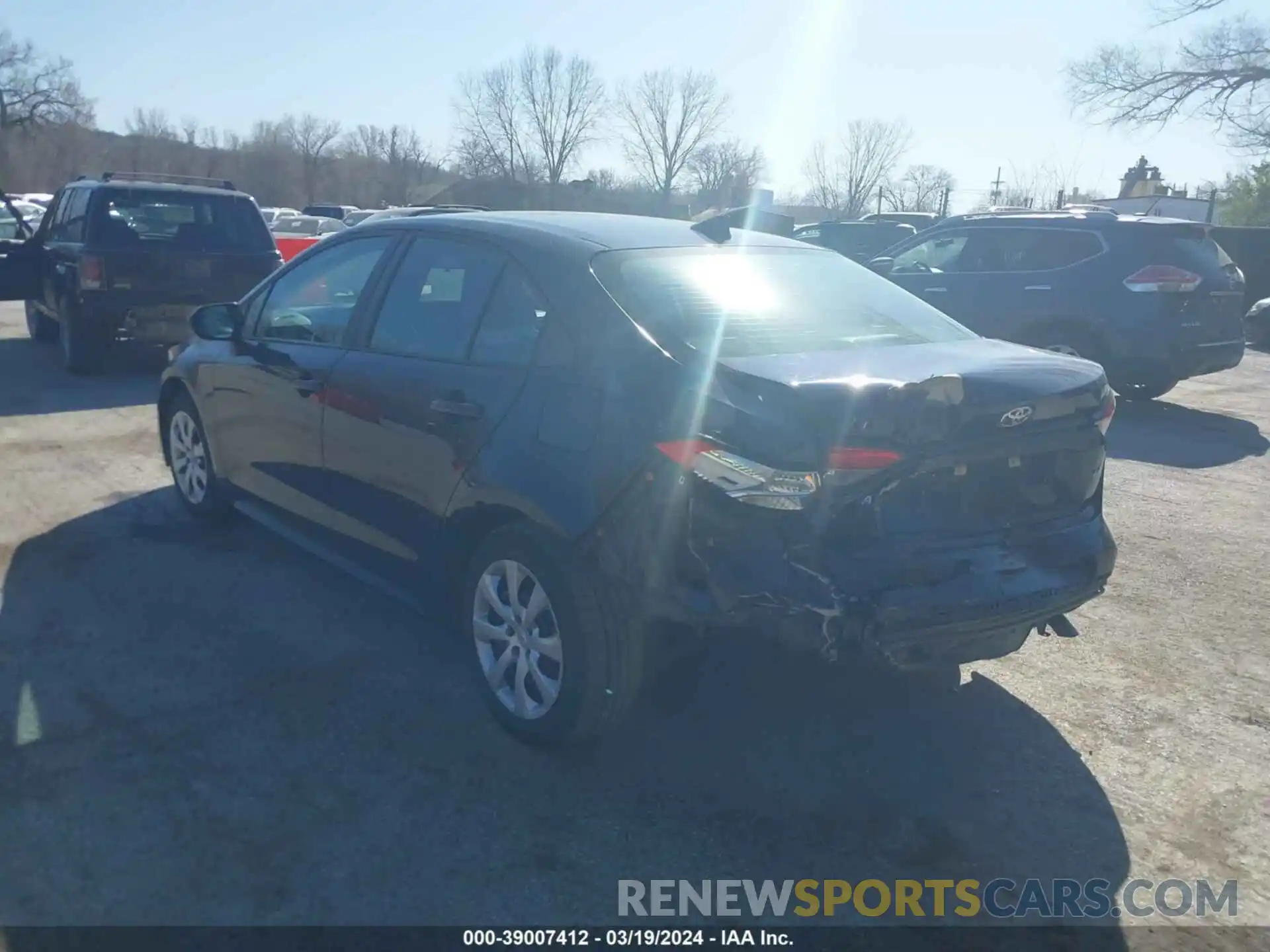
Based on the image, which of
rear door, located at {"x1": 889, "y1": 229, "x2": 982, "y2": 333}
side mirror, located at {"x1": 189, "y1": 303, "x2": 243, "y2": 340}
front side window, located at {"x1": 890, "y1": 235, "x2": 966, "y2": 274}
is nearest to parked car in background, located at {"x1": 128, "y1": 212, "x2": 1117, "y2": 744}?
side mirror, located at {"x1": 189, "y1": 303, "x2": 243, "y2": 340}

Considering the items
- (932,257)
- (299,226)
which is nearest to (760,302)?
(932,257)

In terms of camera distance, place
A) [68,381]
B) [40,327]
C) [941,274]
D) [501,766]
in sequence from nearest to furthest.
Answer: [501,766]
[68,381]
[941,274]
[40,327]

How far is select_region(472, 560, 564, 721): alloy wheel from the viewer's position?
12.0 feet

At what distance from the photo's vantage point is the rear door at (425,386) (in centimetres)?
390

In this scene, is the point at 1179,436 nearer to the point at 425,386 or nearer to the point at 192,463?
the point at 425,386

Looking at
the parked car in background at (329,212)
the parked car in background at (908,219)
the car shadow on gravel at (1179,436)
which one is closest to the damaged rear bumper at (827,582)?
the car shadow on gravel at (1179,436)

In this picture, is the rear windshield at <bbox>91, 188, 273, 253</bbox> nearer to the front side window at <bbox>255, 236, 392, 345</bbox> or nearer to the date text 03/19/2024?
the front side window at <bbox>255, 236, 392, 345</bbox>

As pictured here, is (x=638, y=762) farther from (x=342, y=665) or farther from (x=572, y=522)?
(x=342, y=665)

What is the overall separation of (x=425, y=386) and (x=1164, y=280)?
304 inches

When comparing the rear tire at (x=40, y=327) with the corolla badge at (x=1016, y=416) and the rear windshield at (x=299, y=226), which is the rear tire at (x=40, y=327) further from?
the rear windshield at (x=299, y=226)

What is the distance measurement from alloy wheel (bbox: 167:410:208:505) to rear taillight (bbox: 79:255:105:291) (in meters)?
4.55

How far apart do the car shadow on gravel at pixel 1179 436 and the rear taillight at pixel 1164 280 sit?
1173mm

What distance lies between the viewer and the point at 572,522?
11.5ft

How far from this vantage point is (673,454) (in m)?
3.28
